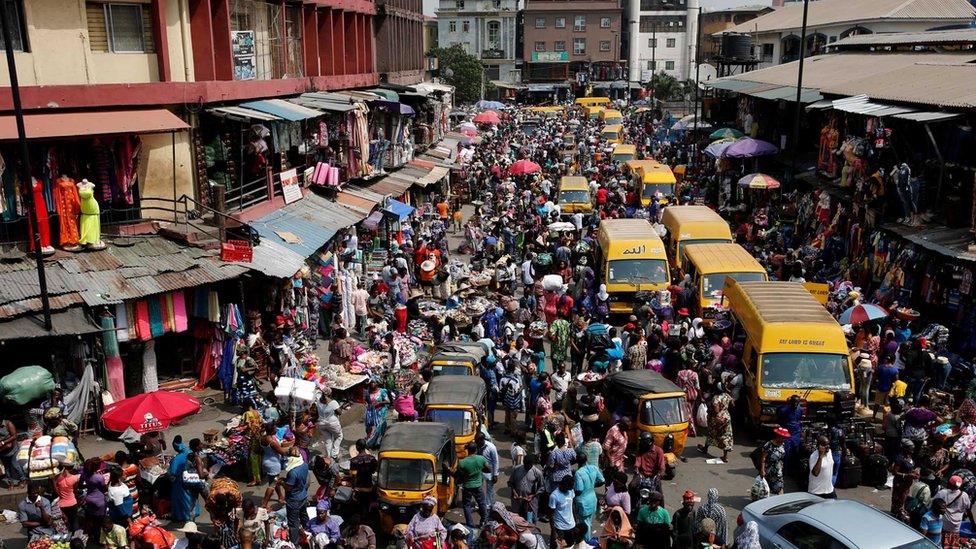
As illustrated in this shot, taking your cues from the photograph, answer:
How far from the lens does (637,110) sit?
79.6m

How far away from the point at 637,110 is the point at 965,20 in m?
36.6

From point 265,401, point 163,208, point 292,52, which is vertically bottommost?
point 265,401

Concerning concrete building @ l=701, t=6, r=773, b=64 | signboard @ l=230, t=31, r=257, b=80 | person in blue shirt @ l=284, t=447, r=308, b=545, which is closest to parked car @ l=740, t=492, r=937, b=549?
person in blue shirt @ l=284, t=447, r=308, b=545

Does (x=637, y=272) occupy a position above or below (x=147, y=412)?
below

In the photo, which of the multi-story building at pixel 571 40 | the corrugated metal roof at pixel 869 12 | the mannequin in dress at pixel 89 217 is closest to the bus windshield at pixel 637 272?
the mannequin in dress at pixel 89 217

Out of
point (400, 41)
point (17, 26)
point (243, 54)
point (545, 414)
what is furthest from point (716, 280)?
point (400, 41)

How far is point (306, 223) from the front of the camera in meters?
21.7

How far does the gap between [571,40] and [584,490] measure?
9464cm

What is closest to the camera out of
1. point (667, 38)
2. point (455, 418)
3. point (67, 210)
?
point (455, 418)

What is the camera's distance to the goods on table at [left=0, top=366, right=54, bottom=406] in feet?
44.2

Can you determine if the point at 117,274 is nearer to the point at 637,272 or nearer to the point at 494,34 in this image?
the point at 637,272

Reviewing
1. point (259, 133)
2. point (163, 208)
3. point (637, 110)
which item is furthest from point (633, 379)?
point (637, 110)

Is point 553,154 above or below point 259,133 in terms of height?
below

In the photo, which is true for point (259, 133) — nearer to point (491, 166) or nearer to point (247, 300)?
point (247, 300)
